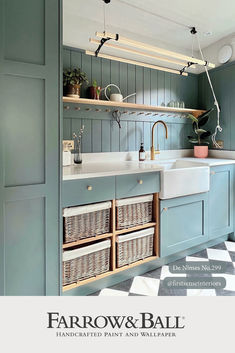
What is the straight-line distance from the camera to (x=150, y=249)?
7.07 feet

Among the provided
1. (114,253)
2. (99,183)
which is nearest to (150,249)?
(114,253)

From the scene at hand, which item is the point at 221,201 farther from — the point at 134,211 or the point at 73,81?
the point at 73,81

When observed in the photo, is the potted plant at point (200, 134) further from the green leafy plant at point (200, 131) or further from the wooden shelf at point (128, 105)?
the wooden shelf at point (128, 105)

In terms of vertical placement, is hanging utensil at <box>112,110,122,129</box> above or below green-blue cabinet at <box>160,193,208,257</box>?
above

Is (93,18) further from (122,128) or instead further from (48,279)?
(48,279)

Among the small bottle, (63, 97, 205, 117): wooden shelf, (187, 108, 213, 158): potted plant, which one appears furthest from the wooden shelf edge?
(187, 108, 213, 158): potted plant

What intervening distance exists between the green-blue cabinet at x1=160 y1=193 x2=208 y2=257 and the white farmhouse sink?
7cm

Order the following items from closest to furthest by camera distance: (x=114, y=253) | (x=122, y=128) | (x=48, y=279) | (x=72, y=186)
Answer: (x=48, y=279), (x=72, y=186), (x=114, y=253), (x=122, y=128)

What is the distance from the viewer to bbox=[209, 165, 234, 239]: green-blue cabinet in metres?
2.62

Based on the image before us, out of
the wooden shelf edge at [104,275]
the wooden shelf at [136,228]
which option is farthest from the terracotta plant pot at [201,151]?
the wooden shelf edge at [104,275]

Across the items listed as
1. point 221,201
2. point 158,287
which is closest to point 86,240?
point 158,287

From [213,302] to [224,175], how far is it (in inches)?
72.1

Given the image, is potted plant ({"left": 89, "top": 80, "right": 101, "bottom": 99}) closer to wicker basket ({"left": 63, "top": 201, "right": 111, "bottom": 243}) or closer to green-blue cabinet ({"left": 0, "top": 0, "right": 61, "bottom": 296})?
green-blue cabinet ({"left": 0, "top": 0, "right": 61, "bottom": 296})

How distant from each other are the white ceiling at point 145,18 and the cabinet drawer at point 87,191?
56.5 inches
